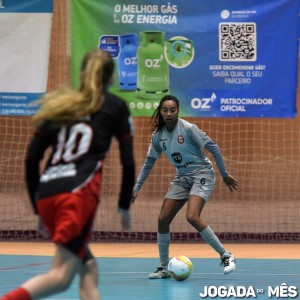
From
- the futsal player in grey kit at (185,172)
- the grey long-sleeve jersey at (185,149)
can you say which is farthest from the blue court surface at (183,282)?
the grey long-sleeve jersey at (185,149)

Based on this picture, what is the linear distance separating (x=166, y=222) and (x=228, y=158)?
33.3 feet

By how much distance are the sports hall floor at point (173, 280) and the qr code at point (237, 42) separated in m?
2.96

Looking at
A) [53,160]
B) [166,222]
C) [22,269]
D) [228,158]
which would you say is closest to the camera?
[53,160]

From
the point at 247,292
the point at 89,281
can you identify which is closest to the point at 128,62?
the point at 247,292

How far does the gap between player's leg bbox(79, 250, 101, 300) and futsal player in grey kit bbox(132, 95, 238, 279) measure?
161 inches

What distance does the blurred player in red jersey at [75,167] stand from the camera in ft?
17.3

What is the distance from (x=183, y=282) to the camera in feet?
30.9

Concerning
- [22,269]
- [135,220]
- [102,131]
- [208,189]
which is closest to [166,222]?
[208,189]

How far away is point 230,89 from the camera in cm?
1430

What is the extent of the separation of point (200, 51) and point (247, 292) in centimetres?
663

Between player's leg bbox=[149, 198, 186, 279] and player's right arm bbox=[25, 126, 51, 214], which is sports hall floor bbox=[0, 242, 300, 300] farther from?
player's right arm bbox=[25, 126, 51, 214]

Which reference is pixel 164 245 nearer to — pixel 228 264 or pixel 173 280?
pixel 173 280

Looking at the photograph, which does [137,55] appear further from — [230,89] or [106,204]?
[106,204]

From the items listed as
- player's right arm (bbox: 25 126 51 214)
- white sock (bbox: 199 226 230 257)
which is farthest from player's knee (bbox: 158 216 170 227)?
player's right arm (bbox: 25 126 51 214)
